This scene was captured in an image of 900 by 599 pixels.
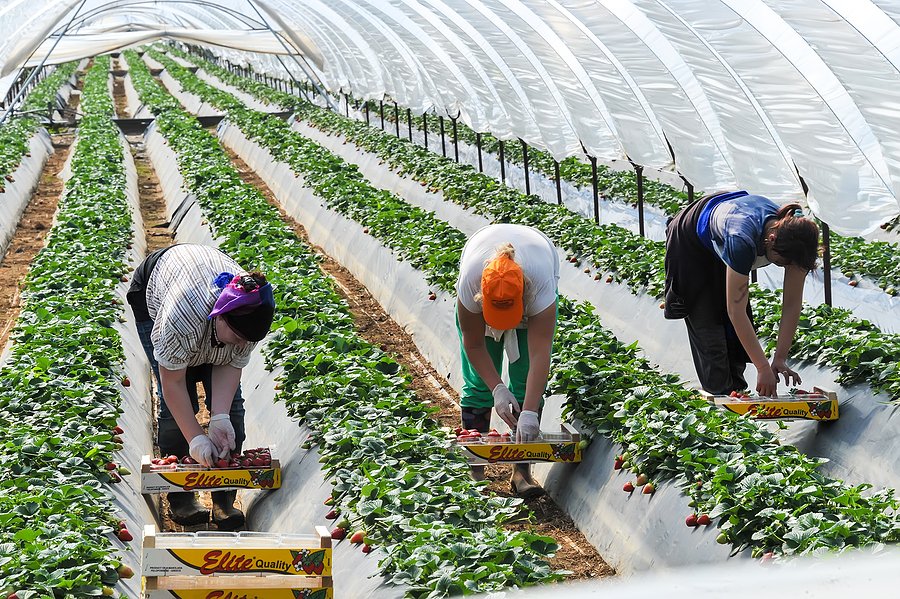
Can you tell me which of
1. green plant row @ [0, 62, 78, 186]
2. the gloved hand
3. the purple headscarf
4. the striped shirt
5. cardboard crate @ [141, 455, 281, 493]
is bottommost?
green plant row @ [0, 62, 78, 186]

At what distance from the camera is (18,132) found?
21875 mm

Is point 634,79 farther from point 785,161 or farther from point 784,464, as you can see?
point 784,464

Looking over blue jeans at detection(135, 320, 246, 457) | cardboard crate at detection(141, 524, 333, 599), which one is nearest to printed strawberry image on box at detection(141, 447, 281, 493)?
blue jeans at detection(135, 320, 246, 457)

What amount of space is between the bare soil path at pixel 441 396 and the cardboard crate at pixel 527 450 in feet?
1.15

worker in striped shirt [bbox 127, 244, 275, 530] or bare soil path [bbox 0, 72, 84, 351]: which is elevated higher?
worker in striped shirt [bbox 127, 244, 275, 530]

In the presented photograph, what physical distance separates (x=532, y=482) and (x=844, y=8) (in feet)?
12.8

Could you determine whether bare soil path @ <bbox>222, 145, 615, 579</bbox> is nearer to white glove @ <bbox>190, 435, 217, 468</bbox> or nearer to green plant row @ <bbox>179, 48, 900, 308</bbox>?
white glove @ <bbox>190, 435, 217, 468</bbox>

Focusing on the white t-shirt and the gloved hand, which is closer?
the white t-shirt

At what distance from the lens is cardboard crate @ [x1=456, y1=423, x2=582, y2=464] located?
18.3 ft

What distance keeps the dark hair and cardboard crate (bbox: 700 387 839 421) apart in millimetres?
875

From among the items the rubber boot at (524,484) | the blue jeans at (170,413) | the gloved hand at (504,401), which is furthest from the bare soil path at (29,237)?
the gloved hand at (504,401)

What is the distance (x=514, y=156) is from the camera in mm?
19625

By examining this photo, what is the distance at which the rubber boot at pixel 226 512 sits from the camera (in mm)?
5766

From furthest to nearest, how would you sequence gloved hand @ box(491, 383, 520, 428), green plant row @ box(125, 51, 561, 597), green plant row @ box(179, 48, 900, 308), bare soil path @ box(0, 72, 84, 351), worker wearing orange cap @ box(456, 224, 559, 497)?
1. bare soil path @ box(0, 72, 84, 351)
2. green plant row @ box(179, 48, 900, 308)
3. gloved hand @ box(491, 383, 520, 428)
4. worker wearing orange cap @ box(456, 224, 559, 497)
5. green plant row @ box(125, 51, 561, 597)
